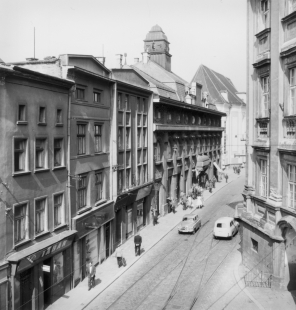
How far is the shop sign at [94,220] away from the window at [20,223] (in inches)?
190

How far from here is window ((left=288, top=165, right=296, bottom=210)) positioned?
797 inches

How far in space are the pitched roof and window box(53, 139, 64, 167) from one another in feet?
218

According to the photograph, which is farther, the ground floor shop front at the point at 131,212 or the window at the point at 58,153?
the ground floor shop front at the point at 131,212

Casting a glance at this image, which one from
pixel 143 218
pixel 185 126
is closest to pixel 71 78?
pixel 143 218

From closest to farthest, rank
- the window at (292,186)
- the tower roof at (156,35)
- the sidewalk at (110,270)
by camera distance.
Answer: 1. the window at (292,186)
2. the sidewalk at (110,270)
3. the tower roof at (156,35)

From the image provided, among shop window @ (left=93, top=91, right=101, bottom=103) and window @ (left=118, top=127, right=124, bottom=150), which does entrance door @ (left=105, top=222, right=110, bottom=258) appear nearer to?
window @ (left=118, top=127, right=124, bottom=150)

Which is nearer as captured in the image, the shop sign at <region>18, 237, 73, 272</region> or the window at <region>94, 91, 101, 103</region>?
the shop sign at <region>18, 237, 73, 272</region>

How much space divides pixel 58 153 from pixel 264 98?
38.9 ft

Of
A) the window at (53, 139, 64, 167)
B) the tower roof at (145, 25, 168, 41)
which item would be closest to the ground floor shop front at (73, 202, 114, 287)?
the window at (53, 139, 64, 167)

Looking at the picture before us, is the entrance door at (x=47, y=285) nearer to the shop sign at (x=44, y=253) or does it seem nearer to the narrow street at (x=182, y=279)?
the shop sign at (x=44, y=253)

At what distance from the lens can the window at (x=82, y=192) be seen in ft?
85.7

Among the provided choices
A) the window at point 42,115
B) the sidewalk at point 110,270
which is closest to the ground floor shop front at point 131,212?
the sidewalk at point 110,270

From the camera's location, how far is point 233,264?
2700 centimetres

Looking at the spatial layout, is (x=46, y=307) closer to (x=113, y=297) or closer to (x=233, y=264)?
(x=113, y=297)
